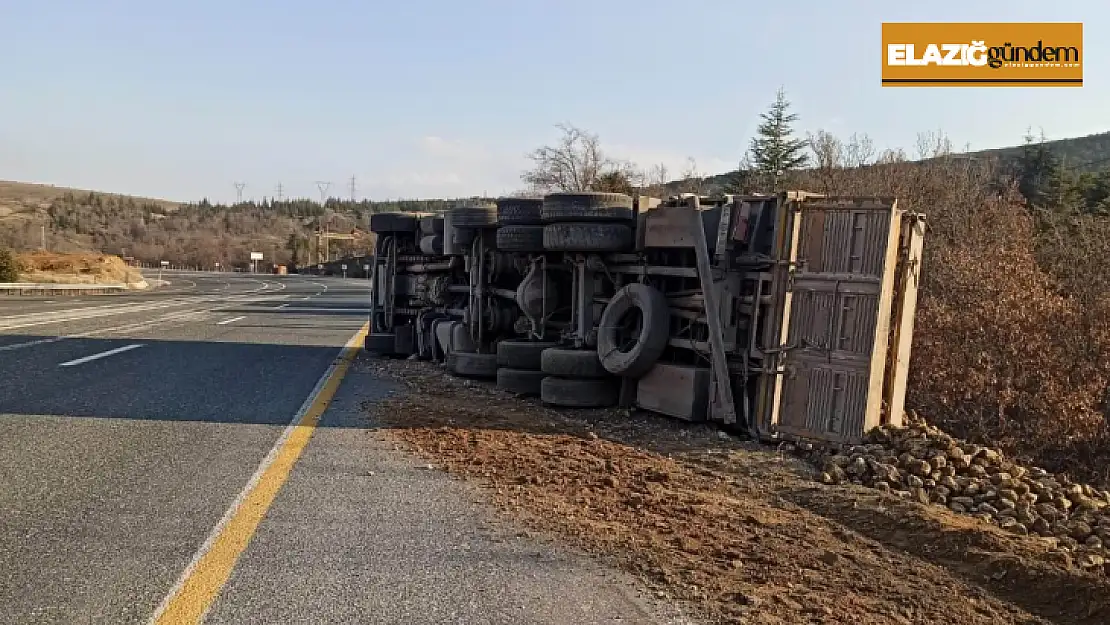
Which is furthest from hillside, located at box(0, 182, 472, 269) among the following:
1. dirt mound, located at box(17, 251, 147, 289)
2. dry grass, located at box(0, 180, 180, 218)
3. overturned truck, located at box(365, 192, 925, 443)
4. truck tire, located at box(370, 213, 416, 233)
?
overturned truck, located at box(365, 192, 925, 443)

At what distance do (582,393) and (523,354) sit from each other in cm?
108

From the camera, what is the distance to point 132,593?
12.0 feet

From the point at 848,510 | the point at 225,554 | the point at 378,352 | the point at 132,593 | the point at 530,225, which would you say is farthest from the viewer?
A: the point at 378,352

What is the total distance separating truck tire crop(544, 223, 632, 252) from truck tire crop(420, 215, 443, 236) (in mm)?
3992

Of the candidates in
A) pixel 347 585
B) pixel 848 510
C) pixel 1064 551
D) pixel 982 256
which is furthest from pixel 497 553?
pixel 982 256

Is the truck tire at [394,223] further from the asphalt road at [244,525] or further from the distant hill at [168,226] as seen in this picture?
the distant hill at [168,226]

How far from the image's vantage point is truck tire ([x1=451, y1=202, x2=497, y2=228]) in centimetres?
1084

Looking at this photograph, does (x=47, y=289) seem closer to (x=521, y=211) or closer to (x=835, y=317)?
A: (x=521, y=211)

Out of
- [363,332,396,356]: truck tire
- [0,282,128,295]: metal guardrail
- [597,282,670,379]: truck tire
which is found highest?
[597,282,670,379]: truck tire

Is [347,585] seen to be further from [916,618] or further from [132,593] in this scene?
[916,618]

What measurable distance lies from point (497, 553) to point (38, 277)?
47.7 metres

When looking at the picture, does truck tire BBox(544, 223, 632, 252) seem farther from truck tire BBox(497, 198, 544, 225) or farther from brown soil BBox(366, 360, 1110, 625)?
brown soil BBox(366, 360, 1110, 625)

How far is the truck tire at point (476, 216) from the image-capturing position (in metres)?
10.8

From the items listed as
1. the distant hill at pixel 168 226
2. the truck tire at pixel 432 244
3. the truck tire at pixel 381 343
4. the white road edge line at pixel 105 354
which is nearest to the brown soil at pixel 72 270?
the white road edge line at pixel 105 354
